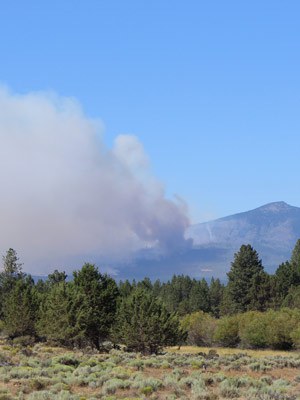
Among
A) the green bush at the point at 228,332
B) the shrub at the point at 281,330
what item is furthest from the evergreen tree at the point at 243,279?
the shrub at the point at 281,330

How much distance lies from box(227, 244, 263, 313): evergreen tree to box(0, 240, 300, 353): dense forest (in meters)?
0.20

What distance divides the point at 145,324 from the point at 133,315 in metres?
1.38

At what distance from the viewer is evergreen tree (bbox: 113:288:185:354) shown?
5328 centimetres

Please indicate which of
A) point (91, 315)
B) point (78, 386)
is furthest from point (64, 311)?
point (78, 386)

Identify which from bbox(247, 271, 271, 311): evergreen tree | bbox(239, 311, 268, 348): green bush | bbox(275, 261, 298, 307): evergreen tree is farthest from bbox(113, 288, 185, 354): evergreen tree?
bbox(247, 271, 271, 311): evergreen tree

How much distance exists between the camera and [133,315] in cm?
5375

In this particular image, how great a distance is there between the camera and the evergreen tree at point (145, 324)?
5328 cm

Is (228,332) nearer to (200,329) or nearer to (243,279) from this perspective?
(200,329)

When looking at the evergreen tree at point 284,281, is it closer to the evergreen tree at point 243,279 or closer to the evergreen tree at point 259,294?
the evergreen tree at point 259,294

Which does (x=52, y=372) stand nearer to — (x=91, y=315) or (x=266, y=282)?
(x=91, y=315)

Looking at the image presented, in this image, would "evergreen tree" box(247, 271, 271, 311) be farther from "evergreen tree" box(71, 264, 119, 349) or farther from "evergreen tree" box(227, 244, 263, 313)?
"evergreen tree" box(71, 264, 119, 349)

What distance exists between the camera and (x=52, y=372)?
31078 mm

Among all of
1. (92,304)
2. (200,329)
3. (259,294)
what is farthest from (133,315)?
(259,294)

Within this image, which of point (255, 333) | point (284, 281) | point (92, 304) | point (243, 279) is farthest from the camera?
point (243, 279)
